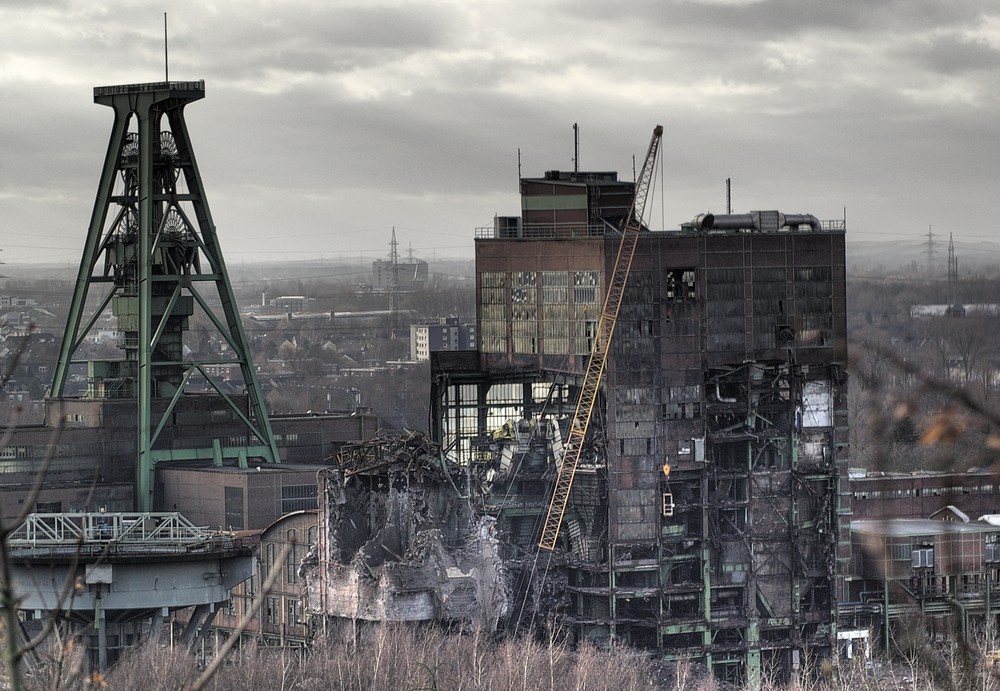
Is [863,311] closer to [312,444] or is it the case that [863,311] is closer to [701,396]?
[701,396]

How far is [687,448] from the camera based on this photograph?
10000 centimetres

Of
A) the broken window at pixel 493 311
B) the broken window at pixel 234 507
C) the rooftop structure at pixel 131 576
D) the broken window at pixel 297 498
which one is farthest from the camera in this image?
the broken window at pixel 493 311

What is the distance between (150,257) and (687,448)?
30.5 meters

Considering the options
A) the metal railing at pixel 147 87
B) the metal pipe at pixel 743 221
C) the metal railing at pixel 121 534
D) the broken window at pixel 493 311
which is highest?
the metal railing at pixel 147 87

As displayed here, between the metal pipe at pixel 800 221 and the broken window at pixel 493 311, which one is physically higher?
the metal pipe at pixel 800 221

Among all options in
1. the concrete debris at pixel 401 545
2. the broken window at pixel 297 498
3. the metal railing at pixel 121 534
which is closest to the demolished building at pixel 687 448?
the concrete debris at pixel 401 545

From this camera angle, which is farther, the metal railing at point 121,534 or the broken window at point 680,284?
the broken window at point 680,284

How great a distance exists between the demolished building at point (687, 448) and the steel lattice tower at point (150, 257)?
672 inches

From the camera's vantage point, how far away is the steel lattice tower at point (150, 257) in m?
111

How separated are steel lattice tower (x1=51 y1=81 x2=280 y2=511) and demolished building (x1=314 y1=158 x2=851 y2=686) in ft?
56.0

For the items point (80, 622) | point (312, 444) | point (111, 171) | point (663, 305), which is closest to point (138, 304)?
point (111, 171)

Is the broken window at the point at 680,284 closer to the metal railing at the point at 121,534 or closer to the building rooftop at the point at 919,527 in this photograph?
the building rooftop at the point at 919,527

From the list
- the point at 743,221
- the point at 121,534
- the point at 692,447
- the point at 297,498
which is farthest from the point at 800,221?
the point at 121,534

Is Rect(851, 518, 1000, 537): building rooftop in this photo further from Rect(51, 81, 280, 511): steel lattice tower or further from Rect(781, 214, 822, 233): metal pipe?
Rect(51, 81, 280, 511): steel lattice tower
